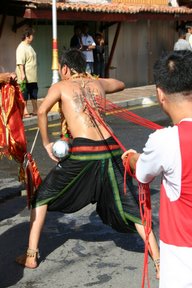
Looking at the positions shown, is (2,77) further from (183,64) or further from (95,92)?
(183,64)

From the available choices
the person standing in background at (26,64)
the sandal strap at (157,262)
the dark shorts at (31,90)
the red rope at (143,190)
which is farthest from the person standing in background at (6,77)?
the dark shorts at (31,90)

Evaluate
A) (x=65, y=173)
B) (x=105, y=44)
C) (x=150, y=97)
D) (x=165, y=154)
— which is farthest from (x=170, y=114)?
(x=105, y=44)

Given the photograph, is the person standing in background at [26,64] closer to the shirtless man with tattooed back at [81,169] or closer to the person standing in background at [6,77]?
the person standing in background at [6,77]

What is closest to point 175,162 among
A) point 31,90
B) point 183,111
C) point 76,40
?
point 183,111

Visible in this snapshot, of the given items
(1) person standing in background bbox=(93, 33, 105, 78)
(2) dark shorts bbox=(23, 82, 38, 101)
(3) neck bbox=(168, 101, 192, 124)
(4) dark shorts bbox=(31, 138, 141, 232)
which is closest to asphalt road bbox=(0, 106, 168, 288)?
(4) dark shorts bbox=(31, 138, 141, 232)

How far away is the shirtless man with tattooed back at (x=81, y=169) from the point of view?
14.9ft

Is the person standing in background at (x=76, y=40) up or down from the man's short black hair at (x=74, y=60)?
down

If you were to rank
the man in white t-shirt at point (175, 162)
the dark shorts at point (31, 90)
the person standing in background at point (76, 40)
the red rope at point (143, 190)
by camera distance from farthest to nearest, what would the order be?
1. the person standing in background at point (76, 40)
2. the dark shorts at point (31, 90)
3. the red rope at point (143, 190)
4. the man in white t-shirt at point (175, 162)

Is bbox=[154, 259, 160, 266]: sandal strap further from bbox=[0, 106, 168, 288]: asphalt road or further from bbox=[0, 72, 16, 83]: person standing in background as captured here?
bbox=[0, 72, 16, 83]: person standing in background

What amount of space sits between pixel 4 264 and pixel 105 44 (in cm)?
1545

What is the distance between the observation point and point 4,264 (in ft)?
15.6

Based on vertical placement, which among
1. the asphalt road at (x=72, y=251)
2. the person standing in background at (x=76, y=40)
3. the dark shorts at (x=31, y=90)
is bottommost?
the asphalt road at (x=72, y=251)

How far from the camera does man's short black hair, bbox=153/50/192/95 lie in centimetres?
241

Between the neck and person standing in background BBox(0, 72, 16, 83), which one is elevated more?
the neck
